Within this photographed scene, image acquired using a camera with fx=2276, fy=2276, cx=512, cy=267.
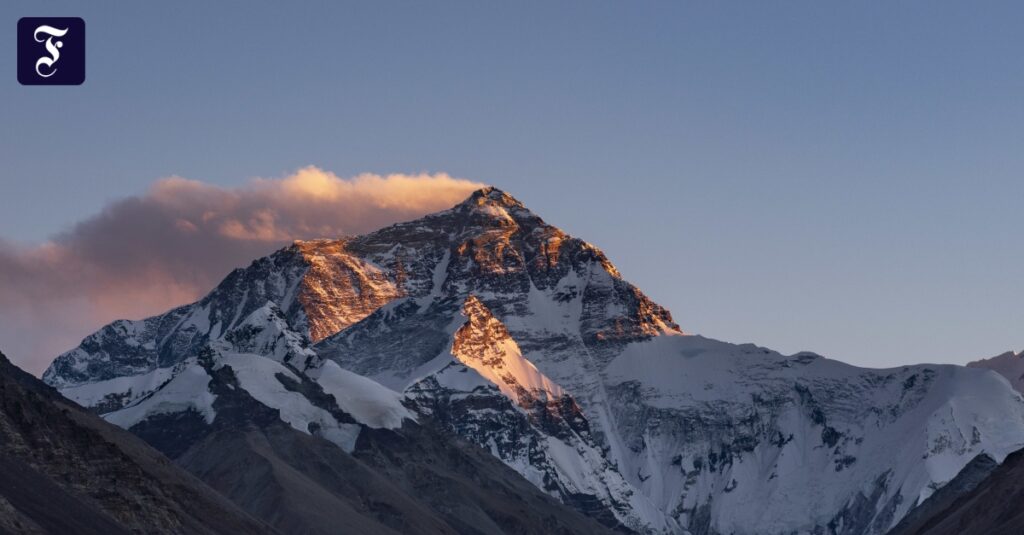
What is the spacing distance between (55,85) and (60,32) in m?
6.62

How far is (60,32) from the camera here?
18625 centimetres

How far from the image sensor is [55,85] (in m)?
182

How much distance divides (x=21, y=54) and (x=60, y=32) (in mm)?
3741

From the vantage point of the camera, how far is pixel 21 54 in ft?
607

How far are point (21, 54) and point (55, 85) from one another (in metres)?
5.47
